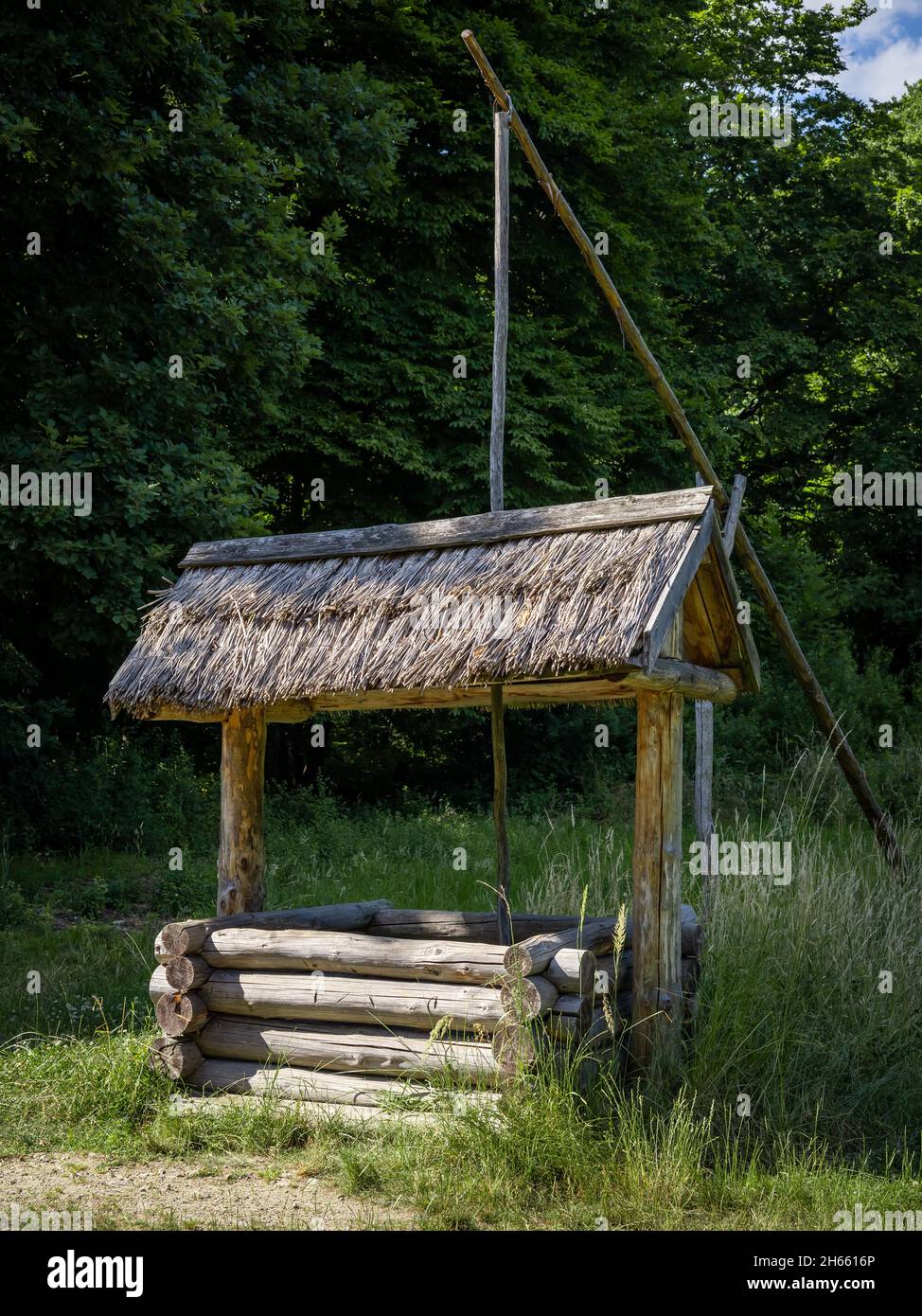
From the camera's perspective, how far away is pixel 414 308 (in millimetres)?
14703

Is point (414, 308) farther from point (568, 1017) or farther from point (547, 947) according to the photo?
Result: point (568, 1017)

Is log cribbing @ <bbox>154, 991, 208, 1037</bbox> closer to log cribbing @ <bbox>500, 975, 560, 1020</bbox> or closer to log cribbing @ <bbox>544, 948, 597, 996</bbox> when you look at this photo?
log cribbing @ <bbox>500, 975, 560, 1020</bbox>

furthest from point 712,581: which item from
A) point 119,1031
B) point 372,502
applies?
point 372,502

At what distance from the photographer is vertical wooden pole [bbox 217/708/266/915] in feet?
21.8

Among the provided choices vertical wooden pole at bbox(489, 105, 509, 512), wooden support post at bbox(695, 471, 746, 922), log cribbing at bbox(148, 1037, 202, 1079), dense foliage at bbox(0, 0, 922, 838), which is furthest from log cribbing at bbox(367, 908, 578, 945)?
dense foliage at bbox(0, 0, 922, 838)

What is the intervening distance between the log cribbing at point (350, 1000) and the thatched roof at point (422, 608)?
4.55 feet

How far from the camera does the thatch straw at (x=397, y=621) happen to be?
533cm

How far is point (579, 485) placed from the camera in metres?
15.5

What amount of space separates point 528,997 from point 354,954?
105 cm

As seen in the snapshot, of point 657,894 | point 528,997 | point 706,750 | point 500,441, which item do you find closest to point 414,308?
point 706,750

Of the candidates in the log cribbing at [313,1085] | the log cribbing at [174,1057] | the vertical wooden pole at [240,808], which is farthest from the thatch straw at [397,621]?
the log cribbing at [313,1085]

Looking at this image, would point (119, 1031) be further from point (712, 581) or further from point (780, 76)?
point (780, 76)

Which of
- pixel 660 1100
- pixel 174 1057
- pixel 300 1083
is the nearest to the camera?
pixel 660 1100

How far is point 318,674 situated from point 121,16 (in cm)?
677
